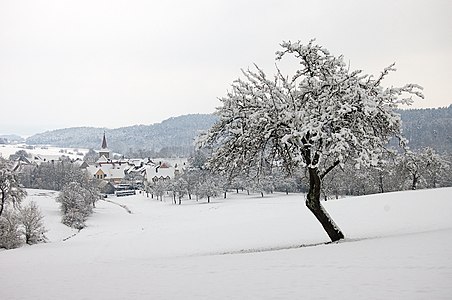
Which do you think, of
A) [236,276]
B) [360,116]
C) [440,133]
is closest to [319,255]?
[236,276]

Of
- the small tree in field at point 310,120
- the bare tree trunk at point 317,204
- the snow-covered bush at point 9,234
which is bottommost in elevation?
the snow-covered bush at point 9,234

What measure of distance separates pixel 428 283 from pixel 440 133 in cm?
5142

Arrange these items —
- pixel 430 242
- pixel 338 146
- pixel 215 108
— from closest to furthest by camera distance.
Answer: pixel 430 242 < pixel 338 146 < pixel 215 108

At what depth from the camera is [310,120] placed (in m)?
11.5

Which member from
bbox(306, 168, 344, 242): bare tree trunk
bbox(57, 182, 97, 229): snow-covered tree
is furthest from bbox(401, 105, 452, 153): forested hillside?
bbox(57, 182, 97, 229): snow-covered tree

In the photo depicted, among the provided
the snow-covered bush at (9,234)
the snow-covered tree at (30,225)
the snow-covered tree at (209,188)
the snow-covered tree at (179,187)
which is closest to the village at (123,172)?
the snow-covered tree at (179,187)

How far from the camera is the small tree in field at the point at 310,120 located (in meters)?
11.1

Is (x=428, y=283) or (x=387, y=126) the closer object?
(x=428, y=283)

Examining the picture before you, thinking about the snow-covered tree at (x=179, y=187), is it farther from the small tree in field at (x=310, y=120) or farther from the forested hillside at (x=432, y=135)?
the small tree in field at (x=310, y=120)

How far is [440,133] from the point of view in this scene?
50938mm

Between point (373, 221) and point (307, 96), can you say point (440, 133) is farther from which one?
point (307, 96)

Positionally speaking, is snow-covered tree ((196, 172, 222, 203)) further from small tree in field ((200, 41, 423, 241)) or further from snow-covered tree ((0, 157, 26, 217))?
small tree in field ((200, 41, 423, 241))

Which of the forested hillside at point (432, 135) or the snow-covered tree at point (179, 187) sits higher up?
the forested hillside at point (432, 135)

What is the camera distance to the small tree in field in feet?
36.4
